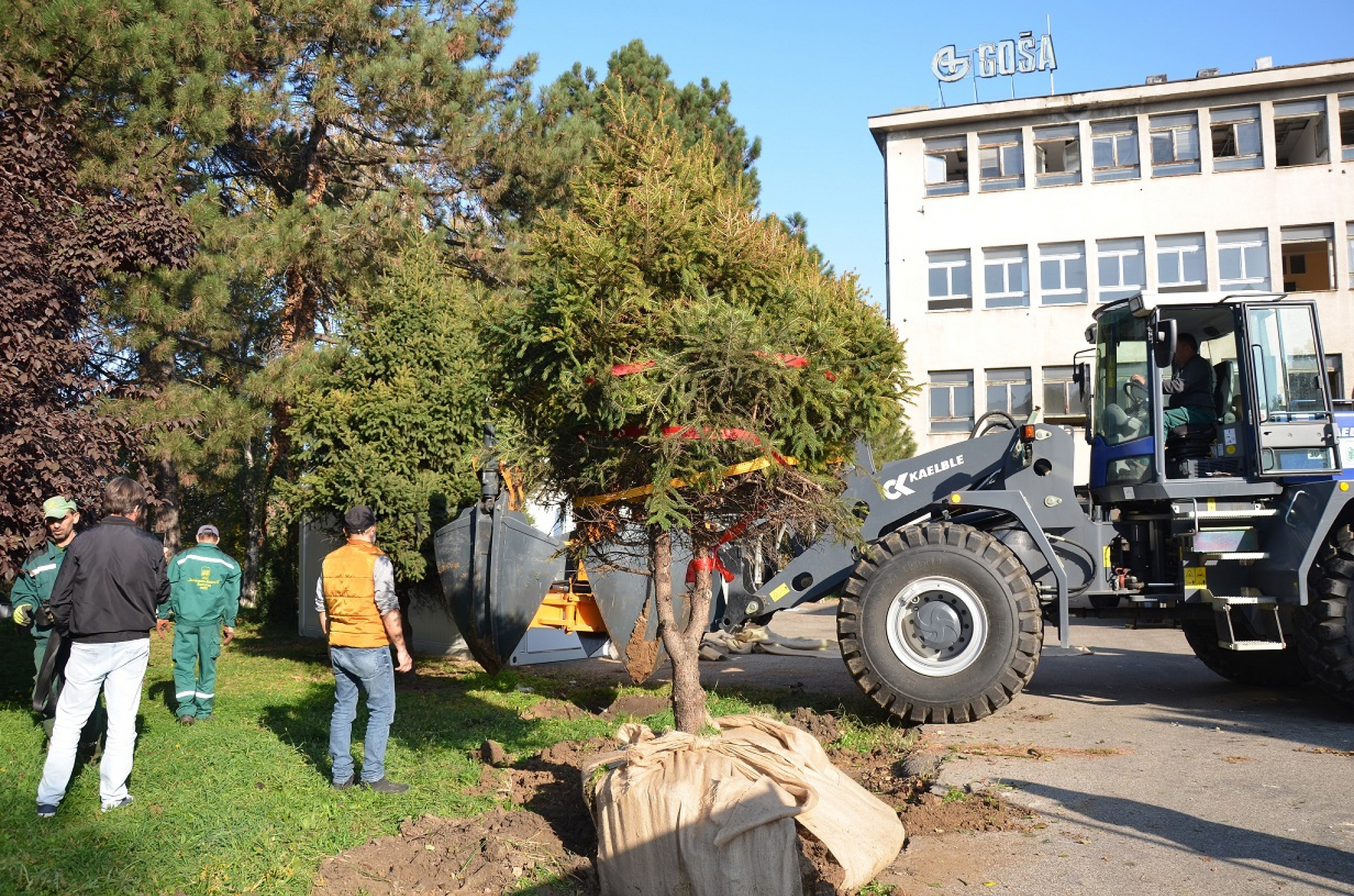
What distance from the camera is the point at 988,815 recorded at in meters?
5.42

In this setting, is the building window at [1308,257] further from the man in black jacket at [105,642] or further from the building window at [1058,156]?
the man in black jacket at [105,642]

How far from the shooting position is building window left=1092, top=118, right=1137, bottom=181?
28.7 m

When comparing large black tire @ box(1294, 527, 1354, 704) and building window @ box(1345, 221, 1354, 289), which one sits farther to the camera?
building window @ box(1345, 221, 1354, 289)

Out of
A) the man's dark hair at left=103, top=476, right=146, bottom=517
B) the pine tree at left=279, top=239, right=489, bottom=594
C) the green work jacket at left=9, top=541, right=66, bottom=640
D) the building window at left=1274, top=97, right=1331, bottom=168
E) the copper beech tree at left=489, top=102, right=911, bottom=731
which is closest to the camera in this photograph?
the copper beech tree at left=489, top=102, right=911, bottom=731

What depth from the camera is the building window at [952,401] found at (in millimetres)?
29438

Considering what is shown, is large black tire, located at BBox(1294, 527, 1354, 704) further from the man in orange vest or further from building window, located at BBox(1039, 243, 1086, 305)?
building window, located at BBox(1039, 243, 1086, 305)

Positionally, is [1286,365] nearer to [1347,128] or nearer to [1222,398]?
[1222,398]

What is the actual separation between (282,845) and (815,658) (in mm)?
8645

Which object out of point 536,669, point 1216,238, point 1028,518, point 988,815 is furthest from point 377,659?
point 1216,238

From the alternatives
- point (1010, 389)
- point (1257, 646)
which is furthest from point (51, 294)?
point (1010, 389)

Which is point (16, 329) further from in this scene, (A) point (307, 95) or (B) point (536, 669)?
(A) point (307, 95)

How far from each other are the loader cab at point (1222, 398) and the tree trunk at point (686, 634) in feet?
14.9

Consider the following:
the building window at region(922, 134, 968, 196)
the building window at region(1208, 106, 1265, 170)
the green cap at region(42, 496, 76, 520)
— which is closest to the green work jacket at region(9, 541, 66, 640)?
the green cap at region(42, 496, 76, 520)

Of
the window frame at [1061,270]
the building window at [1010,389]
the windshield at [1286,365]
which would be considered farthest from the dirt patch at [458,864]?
the window frame at [1061,270]
